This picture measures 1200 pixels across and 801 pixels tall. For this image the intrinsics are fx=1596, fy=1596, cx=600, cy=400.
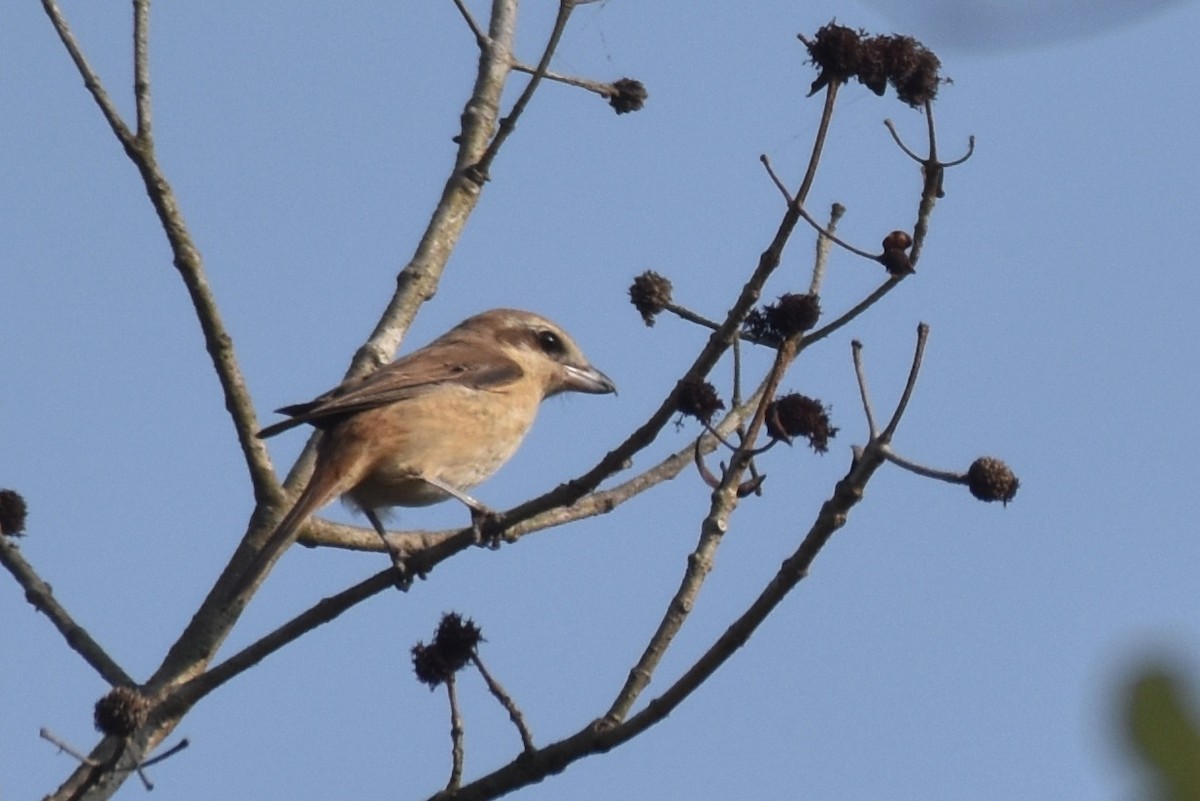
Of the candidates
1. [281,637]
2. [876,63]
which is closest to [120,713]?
[281,637]

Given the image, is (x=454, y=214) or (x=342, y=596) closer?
(x=342, y=596)

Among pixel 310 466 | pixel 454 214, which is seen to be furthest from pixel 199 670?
pixel 454 214

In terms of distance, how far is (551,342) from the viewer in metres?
7.41

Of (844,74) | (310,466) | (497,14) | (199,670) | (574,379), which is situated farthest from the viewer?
(574,379)

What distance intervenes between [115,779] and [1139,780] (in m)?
3.17

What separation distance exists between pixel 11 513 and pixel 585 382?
3218 millimetres

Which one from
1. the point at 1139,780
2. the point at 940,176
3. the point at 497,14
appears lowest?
the point at 1139,780

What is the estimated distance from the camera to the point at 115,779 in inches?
148

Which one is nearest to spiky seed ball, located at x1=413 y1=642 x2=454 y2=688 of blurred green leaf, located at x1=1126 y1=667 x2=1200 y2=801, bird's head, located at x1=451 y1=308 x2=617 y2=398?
blurred green leaf, located at x1=1126 y1=667 x2=1200 y2=801

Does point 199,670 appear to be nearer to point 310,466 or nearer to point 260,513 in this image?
point 260,513

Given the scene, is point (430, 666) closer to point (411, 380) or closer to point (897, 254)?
point (897, 254)

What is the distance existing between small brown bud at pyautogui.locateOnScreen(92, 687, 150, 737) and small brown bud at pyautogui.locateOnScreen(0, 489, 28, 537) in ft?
4.41

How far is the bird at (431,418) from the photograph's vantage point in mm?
5734

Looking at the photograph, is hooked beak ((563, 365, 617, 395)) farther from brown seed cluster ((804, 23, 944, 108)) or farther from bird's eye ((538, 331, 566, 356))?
brown seed cluster ((804, 23, 944, 108))
